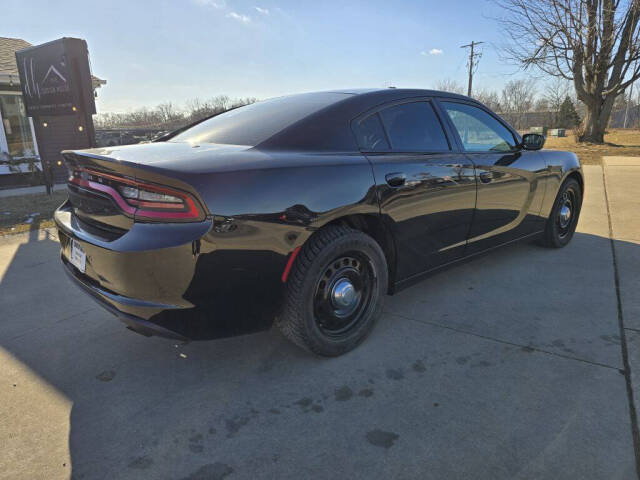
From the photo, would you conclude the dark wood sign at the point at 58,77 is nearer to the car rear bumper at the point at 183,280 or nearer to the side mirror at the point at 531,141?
the car rear bumper at the point at 183,280

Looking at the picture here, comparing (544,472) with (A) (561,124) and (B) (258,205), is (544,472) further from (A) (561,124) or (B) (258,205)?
(A) (561,124)

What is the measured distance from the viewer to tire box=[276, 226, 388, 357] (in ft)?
7.36

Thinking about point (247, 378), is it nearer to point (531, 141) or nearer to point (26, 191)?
point (531, 141)

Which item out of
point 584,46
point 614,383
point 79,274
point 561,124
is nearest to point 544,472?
point 614,383

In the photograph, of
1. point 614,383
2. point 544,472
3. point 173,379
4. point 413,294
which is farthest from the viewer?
point 413,294

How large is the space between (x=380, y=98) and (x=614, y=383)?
6.96 ft

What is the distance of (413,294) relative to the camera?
3.49 metres

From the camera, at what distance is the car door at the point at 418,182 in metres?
2.62

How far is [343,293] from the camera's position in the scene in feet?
8.18

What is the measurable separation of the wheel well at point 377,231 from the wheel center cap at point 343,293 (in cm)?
35

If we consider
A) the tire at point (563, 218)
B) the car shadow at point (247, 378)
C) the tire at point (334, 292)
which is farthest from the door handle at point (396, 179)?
the tire at point (563, 218)

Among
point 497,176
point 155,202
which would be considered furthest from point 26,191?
point 497,176

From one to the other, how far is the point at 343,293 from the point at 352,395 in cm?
58

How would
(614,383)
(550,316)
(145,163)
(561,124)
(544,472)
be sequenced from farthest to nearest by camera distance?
(561,124)
(550,316)
(614,383)
(145,163)
(544,472)
